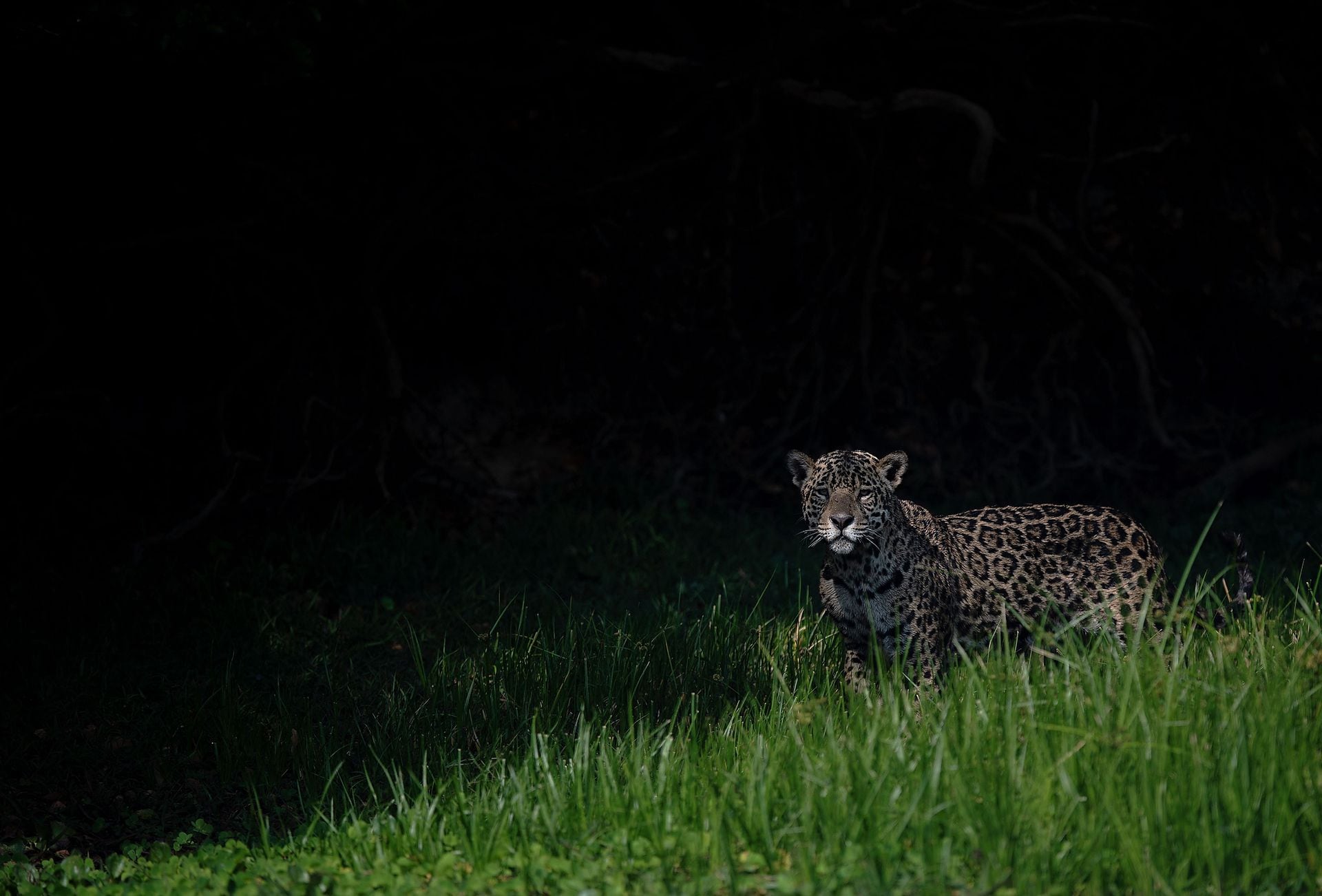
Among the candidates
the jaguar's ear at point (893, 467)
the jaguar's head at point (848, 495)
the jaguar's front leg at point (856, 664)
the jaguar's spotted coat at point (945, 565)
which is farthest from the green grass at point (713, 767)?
the jaguar's ear at point (893, 467)

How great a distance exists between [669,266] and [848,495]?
4929 millimetres

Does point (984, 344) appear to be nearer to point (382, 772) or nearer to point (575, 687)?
point (575, 687)

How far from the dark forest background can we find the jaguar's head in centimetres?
398

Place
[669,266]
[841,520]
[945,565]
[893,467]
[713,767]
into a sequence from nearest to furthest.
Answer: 1. [713,767]
2. [841,520]
3. [893,467]
4. [945,565]
5. [669,266]

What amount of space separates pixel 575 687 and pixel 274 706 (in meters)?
1.41

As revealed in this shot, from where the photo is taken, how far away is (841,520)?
4.96m

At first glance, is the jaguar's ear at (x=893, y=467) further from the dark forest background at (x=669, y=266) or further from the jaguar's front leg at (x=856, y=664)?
the dark forest background at (x=669, y=266)

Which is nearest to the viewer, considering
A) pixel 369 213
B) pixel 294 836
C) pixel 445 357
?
pixel 294 836

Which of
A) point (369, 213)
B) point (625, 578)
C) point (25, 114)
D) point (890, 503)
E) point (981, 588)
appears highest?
point (25, 114)

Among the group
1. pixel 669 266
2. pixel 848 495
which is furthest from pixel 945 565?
pixel 669 266

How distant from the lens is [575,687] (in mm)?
5645

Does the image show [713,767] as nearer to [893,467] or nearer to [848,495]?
[848,495]

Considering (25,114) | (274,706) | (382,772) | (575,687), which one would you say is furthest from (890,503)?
(25,114)

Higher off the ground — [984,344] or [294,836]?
[984,344]
